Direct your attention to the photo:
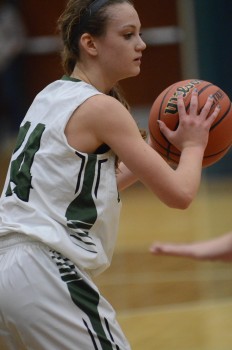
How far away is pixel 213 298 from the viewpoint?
6137 mm

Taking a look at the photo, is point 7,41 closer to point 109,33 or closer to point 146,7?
point 146,7

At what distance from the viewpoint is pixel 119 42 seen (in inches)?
126

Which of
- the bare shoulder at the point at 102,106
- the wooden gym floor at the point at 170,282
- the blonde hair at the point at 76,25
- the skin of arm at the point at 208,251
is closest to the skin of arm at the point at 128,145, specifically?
the bare shoulder at the point at 102,106

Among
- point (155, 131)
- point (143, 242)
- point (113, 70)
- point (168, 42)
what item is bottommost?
point (143, 242)

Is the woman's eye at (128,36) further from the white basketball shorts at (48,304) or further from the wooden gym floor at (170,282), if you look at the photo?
the wooden gym floor at (170,282)

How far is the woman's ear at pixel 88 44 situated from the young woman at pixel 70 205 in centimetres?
10

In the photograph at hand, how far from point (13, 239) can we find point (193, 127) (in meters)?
0.71

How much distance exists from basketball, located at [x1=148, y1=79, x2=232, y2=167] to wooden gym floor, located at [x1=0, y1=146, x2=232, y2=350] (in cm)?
186

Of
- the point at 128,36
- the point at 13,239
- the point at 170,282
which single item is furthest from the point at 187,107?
the point at 170,282

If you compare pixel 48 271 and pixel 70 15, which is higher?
pixel 70 15

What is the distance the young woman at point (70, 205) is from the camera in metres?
2.98

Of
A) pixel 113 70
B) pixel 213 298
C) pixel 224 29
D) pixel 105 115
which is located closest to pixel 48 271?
pixel 105 115

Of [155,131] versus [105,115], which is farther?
[155,131]

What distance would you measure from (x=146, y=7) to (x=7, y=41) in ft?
6.23
